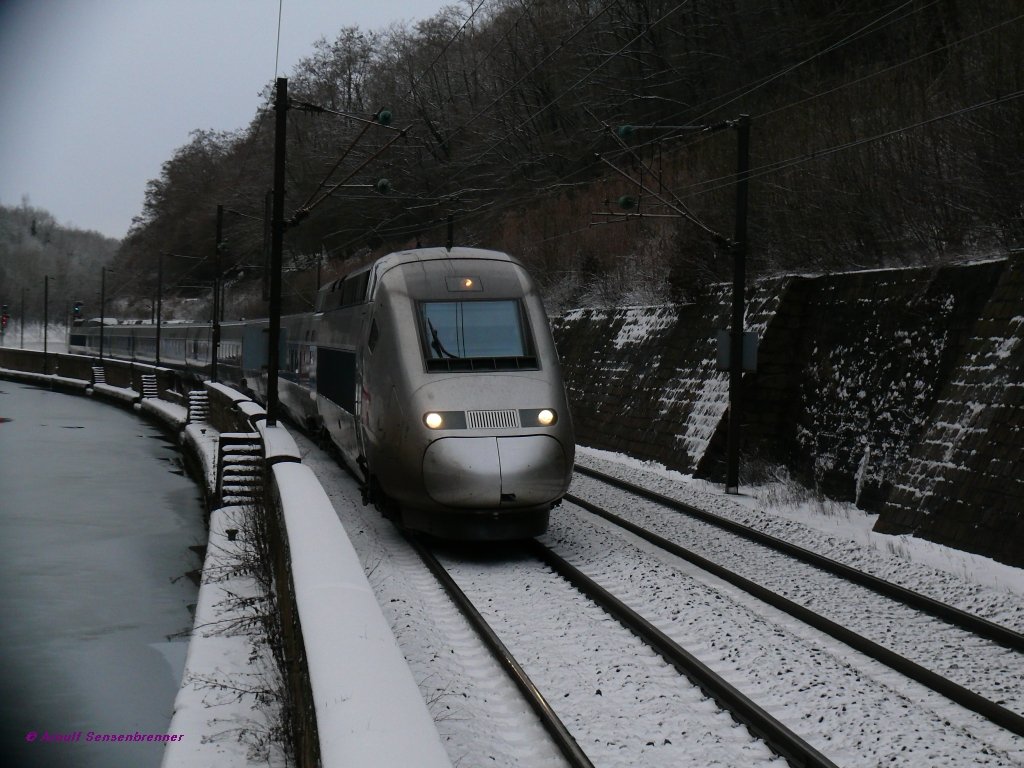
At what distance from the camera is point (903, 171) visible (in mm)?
18375

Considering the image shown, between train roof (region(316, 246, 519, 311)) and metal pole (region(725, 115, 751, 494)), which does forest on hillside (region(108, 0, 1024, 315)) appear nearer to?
metal pole (region(725, 115, 751, 494))

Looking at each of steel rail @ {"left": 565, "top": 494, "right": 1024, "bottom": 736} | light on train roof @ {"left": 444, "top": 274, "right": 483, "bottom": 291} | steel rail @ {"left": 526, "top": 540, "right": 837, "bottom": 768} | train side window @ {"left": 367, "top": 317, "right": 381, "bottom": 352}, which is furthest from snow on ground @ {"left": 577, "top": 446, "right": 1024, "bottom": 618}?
train side window @ {"left": 367, "top": 317, "right": 381, "bottom": 352}

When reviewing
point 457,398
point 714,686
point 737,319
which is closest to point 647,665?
point 714,686

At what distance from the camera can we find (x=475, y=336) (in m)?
11.1

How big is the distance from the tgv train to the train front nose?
0.01m

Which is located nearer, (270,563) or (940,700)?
(940,700)

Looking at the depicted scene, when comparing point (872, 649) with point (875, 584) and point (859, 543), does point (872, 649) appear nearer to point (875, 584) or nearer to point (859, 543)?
point (875, 584)

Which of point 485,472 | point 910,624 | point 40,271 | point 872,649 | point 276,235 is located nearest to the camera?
point 872,649

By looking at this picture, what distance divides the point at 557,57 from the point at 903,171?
26.4 meters

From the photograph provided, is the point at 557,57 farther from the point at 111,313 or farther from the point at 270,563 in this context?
the point at 111,313

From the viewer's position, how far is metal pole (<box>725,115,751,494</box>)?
1603 cm

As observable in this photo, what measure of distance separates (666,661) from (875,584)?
3.30 metres

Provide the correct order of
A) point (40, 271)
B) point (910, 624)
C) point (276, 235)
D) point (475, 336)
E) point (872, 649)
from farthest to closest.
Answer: point (40, 271) → point (276, 235) → point (475, 336) → point (910, 624) → point (872, 649)

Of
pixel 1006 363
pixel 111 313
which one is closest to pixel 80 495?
pixel 1006 363
